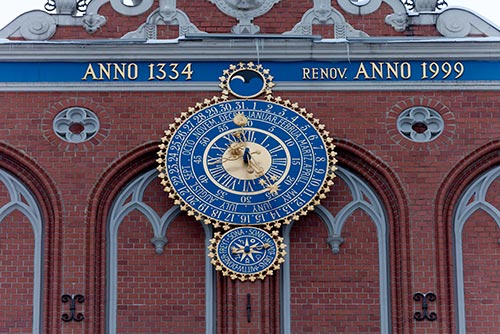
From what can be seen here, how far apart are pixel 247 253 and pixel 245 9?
12.2 ft

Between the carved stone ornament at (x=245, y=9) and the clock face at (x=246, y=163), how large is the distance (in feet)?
4.12

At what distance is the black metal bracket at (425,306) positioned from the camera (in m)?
25.9

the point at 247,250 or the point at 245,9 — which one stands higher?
the point at 245,9

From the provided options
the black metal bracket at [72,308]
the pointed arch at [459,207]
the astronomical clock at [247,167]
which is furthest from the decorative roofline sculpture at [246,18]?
the black metal bracket at [72,308]

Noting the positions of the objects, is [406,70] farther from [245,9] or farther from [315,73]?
[245,9]

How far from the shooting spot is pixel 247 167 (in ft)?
86.7

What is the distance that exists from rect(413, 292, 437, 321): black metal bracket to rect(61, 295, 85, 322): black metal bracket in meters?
4.56

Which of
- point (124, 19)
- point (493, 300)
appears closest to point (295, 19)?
point (124, 19)

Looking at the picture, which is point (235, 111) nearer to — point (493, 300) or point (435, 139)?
point (435, 139)

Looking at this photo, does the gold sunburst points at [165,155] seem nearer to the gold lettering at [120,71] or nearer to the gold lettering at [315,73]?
the gold lettering at [120,71]

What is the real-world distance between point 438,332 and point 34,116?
644cm

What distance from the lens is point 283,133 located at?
26672mm

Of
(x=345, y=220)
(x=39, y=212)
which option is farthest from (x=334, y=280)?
(x=39, y=212)

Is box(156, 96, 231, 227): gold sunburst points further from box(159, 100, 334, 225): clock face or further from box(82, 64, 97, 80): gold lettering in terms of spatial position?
box(82, 64, 97, 80): gold lettering
